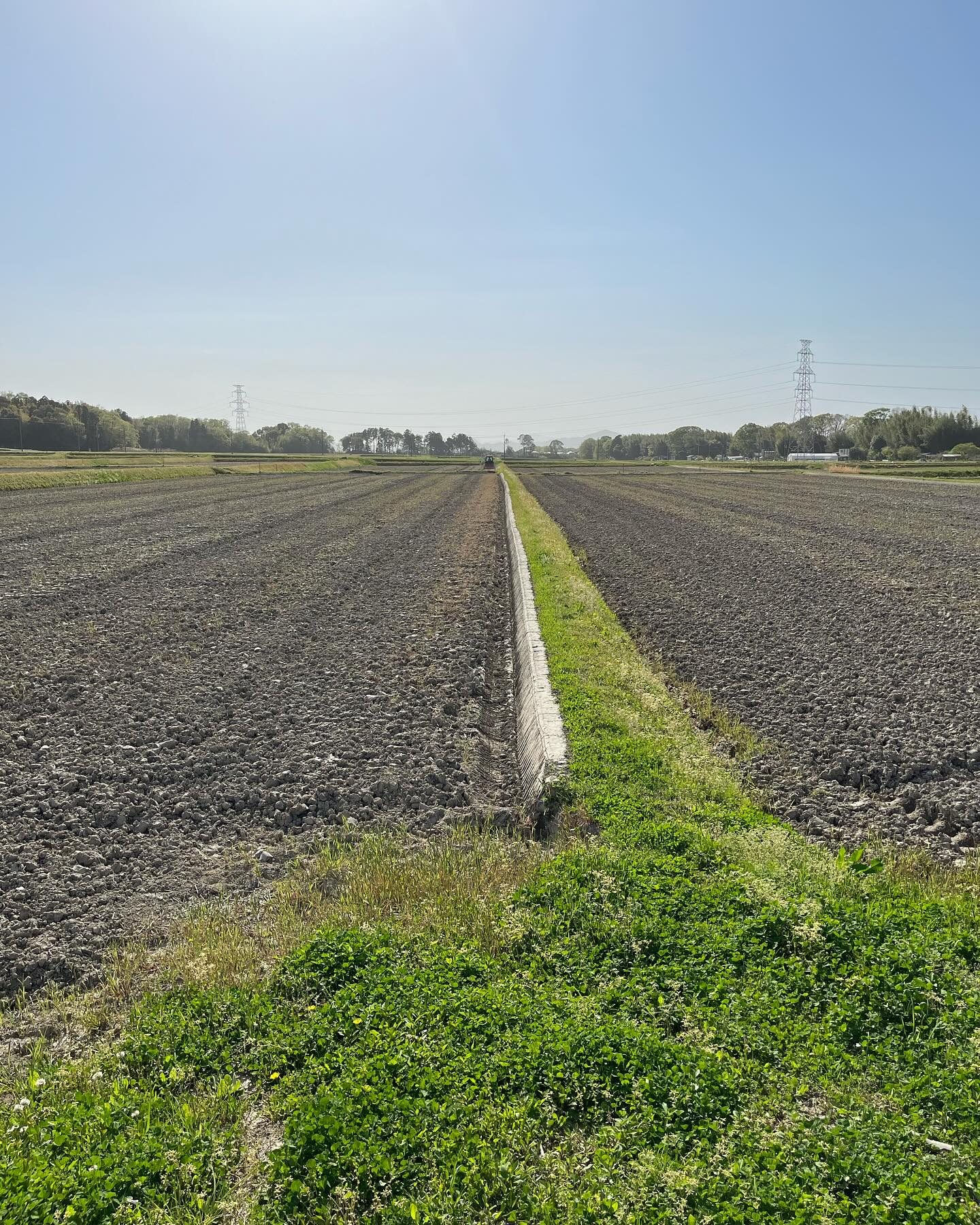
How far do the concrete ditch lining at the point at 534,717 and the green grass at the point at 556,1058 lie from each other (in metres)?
1.54

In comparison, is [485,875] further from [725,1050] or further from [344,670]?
[344,670]

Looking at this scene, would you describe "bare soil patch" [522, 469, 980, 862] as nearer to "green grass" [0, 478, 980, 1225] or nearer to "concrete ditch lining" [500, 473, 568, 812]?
"green grass" [0, 478, 980, 1225]

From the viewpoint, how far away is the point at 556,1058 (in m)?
3.35

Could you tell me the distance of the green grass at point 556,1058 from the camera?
2787mm

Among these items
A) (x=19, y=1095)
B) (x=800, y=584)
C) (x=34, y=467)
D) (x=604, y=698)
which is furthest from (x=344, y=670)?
(x=34, y=467)

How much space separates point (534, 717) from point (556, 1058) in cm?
523

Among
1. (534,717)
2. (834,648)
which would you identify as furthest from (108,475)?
(834,648)

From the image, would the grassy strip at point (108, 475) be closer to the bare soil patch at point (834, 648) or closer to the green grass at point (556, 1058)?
the bare soil patch at point (834, 648)

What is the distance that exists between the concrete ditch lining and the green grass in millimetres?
1539

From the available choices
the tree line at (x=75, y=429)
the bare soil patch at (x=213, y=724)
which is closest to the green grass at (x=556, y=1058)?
the bare soil patch at (x=213, y=724)

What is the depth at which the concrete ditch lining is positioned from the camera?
22.8ft

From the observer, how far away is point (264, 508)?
35.5 metres

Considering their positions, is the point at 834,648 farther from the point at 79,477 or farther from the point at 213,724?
the point at 79,477

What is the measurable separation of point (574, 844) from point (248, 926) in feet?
7.36
